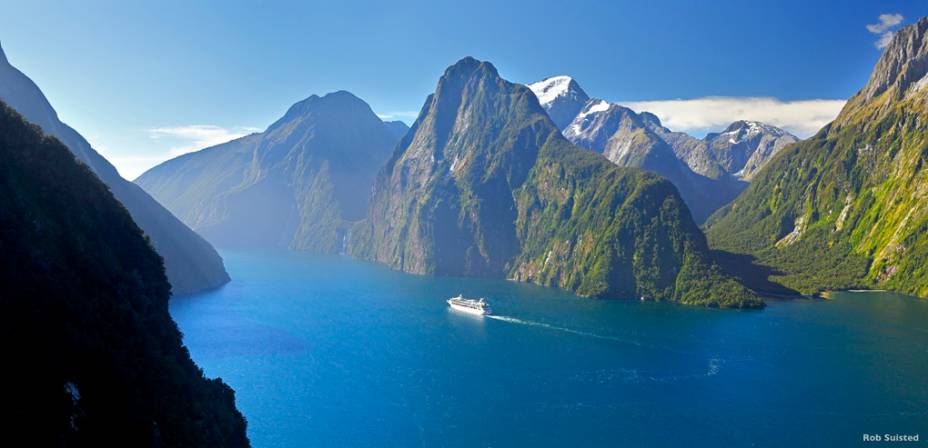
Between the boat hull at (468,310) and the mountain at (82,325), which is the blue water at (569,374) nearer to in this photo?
the boat hull at (468,310)

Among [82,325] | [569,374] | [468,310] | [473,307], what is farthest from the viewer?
[468,310]

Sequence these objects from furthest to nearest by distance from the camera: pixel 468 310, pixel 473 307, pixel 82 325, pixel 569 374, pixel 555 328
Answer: pixel 468 310
pixel 473 307
pixel 555 328
pixel 569 374
pixel 82 325

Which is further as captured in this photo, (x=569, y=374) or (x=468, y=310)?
(x=468, y=310)

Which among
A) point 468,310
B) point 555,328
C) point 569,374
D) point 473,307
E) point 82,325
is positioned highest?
point 82,325

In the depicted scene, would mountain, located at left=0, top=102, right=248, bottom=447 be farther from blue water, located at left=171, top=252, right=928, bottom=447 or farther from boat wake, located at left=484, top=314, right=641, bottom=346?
boat wake, located at left=484, top=314, right=641, bottom=346

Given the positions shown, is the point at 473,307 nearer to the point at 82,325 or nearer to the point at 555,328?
the point at 555,328

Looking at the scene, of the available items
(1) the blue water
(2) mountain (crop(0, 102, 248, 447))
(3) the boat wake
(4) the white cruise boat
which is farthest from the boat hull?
(2) mountain (crop(0, 102, 248, 447))

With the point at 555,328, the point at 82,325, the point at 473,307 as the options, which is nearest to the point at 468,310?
the point at 473,307

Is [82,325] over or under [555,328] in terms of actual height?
over
